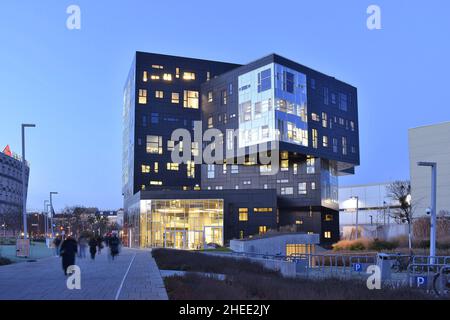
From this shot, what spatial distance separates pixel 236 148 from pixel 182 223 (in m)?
13.2

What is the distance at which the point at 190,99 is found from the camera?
99.6 meters

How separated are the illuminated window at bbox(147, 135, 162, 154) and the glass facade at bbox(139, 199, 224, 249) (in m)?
19.3

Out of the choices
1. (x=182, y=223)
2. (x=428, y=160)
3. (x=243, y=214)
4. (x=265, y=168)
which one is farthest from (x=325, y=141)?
(x=182, y=223)

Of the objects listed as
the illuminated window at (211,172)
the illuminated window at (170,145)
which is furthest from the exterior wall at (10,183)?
the illuminated window at (211,172)

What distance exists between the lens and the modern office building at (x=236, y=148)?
252 feet

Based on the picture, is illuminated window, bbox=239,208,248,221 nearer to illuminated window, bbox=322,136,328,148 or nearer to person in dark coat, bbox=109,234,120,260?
illuminated window, bbox=322,136,328,148

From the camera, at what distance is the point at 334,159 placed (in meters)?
86.0

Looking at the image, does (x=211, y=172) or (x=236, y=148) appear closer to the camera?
(x=236, y=148)

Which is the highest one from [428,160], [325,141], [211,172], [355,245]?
[325,141]

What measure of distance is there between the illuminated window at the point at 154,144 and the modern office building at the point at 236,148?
17cm

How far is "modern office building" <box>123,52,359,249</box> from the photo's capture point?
252 ft

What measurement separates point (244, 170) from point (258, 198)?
6.46 metres

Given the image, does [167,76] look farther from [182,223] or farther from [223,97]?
[182,223]

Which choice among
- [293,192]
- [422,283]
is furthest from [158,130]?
[422,283]
